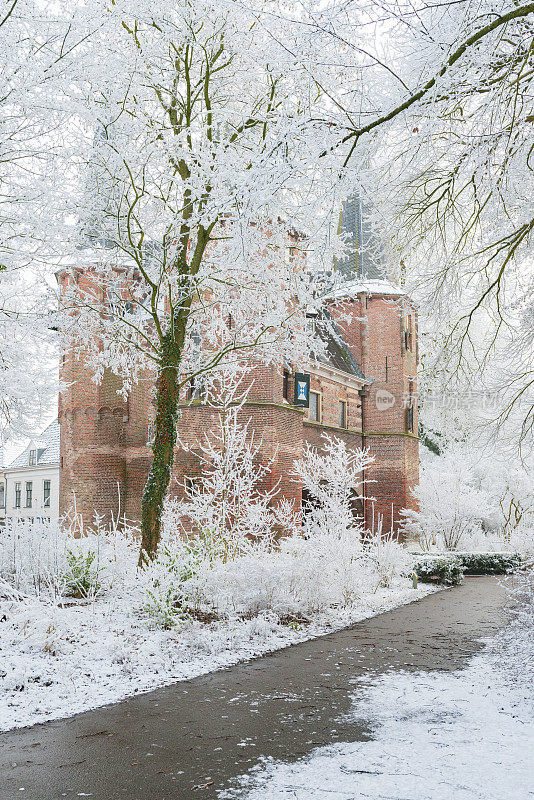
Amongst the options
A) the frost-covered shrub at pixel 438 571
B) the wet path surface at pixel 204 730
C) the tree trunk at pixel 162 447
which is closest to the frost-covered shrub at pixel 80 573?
the tree trunk at pixel 162 447

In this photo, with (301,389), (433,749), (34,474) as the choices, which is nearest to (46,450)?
(34,474)

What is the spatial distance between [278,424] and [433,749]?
17.6m

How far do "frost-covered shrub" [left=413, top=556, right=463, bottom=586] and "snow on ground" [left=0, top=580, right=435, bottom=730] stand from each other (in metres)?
9.19

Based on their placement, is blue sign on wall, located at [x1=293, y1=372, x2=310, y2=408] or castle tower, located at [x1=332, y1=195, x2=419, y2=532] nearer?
blue sign on wall, located at [x1=293, y1=372, x2=310, y2=408]

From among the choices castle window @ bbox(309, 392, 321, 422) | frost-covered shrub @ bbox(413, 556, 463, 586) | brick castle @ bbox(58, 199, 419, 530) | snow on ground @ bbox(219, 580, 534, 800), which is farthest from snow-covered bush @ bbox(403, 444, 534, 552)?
snow on ground @ bbox(219, 580, 534, 800)

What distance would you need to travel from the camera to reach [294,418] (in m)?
23.1

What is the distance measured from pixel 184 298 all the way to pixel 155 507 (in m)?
3.47

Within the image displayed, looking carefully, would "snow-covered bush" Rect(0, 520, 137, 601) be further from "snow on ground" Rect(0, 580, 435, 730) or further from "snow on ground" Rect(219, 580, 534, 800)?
"snow on ground" Rect(219, 580, 534, 800)

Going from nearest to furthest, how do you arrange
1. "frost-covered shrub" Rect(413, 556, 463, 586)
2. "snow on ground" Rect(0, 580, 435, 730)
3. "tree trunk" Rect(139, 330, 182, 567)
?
"snow on ground" Rect(0, 580, 435, 730) → "tree trunk" Rect(139, 330, 182, 567) → "frost-covered shrub" Rect(413, 556, 463, 586)

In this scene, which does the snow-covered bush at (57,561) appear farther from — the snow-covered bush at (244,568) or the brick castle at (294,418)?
the brick castle at (294,418)

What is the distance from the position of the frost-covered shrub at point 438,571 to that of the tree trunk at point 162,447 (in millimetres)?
9610

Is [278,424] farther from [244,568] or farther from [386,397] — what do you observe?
[244,568]

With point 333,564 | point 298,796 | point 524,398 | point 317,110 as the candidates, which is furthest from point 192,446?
point 298,796

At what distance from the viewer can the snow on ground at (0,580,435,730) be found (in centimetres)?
611
